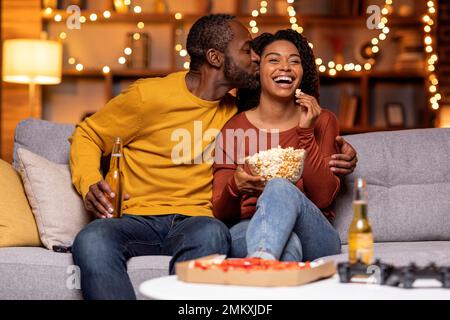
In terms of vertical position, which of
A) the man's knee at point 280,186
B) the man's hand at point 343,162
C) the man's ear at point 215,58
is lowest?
the man's knee at point 280,186

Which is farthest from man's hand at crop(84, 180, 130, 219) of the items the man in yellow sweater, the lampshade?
the lampshade

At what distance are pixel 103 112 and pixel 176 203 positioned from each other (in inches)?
15.4

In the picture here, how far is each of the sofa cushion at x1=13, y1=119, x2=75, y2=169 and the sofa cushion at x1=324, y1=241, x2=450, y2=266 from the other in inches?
41.7

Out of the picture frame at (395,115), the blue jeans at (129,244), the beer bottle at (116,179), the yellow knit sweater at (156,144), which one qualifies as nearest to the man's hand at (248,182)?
the blue jeans at (129,244)

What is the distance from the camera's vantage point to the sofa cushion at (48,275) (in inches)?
88.4

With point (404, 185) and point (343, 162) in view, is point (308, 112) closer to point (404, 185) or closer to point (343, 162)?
point (343, 162)

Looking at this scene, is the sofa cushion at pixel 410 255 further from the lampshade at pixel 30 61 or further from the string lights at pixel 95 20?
the string lights at pixel 95 20

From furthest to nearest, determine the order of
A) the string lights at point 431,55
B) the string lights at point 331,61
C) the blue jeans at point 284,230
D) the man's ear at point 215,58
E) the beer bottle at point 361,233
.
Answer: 1. the string lights at point 331,61
2. the string lights at point 431,55
3. the man's ear at point 215,58
4. the blue jeans at point 284,230
5. the beer bottle at point 361,233

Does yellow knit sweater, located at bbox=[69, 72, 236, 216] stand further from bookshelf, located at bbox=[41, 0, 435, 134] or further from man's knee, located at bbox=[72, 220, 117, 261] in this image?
bookshelf, located at bbox=[41, 0, 435, 134]

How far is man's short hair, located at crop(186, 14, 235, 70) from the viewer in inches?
105

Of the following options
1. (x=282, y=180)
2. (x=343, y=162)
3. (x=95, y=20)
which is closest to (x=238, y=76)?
(x=343, y=162)

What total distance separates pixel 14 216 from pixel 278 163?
0.91 m
